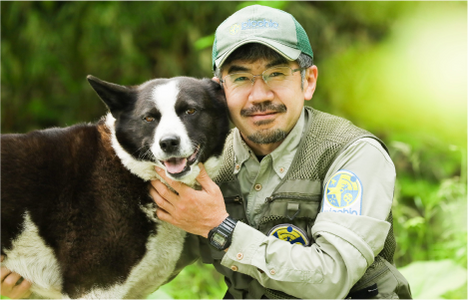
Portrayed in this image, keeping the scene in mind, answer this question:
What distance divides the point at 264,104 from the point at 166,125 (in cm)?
52

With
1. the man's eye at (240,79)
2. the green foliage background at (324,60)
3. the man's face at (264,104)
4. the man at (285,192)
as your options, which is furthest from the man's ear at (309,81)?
the green foliage background at (324,60)

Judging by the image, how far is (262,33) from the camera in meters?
2.06

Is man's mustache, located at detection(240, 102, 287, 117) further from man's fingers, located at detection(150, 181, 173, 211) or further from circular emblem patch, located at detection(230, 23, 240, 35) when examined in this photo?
man's fingers, located at detection(150, 181, 173, 211)

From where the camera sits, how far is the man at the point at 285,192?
1818mm

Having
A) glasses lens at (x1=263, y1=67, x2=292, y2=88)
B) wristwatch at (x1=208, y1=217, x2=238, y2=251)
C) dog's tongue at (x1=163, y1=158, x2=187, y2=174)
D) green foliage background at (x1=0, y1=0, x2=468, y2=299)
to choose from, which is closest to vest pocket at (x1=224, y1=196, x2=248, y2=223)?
wristwatch at (x1=208, y1=217, x2=238, y2=251)

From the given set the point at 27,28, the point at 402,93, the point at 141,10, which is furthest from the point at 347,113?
the point at 27,28

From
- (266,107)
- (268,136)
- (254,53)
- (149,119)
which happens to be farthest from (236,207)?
(254,53)

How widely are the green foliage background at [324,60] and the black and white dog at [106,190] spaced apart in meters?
2.08

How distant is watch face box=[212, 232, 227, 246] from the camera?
189 centimetres

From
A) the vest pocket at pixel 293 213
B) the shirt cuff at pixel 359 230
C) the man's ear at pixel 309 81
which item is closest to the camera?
the shirt cuff at pixel 359 230

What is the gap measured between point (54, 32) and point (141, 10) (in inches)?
38.0

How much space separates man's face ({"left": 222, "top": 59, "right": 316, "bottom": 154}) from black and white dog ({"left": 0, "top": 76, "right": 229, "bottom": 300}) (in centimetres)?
14

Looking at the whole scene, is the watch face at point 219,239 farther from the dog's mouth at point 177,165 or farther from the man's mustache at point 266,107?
the man's mustache at point 266,107

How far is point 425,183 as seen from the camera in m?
4.83
